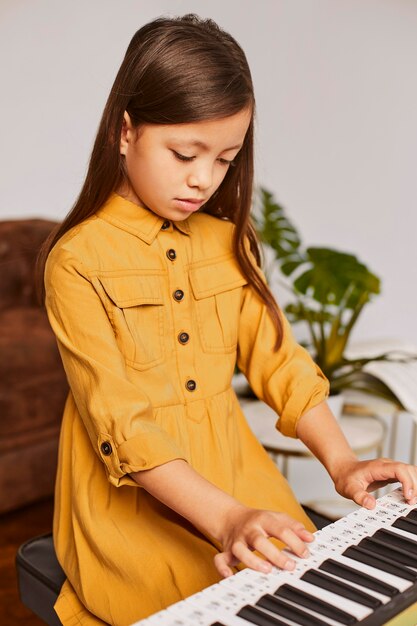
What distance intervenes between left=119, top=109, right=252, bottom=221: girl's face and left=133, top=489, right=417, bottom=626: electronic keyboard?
0.50 meters

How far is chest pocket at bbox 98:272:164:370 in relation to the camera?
1.23 metres

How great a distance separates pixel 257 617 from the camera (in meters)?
0.82

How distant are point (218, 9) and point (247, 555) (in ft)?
8.99

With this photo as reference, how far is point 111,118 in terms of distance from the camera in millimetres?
1223

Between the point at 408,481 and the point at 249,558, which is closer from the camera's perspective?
the point at 249,558

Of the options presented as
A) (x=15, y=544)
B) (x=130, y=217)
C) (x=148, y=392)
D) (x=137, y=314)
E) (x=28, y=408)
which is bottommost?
(x=15, y=544)

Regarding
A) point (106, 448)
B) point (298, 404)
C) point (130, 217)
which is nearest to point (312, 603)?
point (106, 448)

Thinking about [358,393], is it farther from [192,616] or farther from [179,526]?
[192,616]

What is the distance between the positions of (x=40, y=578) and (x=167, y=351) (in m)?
0.41

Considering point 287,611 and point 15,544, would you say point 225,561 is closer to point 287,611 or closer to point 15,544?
point 287,611

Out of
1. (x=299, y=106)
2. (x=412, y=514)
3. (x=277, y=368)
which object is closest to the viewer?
(x=412, y=514)

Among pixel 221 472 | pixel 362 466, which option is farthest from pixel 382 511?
pixel 221 472

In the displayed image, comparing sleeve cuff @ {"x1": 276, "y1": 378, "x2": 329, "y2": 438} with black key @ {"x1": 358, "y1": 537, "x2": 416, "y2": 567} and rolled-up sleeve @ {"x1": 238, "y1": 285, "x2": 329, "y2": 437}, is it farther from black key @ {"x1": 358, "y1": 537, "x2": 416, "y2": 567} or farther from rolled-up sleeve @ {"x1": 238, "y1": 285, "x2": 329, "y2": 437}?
black key @ {"x1": 358, "y1": 537, "x2": 416, "y2": 567}

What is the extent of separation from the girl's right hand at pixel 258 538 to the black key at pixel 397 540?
9cm
